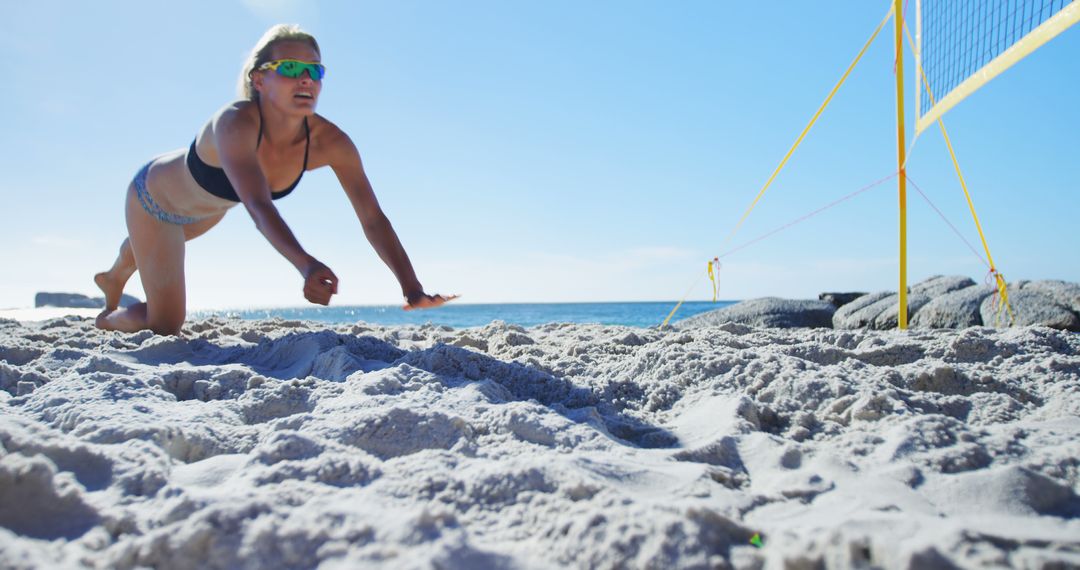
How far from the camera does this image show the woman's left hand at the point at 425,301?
258 cm

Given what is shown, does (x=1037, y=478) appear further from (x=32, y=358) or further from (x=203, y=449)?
(x=32, y=358)

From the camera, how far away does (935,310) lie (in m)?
6.59

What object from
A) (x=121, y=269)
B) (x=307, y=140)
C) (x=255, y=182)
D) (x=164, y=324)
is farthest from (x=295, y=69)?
(x=121, y=269)

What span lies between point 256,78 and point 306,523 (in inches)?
91.5

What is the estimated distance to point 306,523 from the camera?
0.87 meters

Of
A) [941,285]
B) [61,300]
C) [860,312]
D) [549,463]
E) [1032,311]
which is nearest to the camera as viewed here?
[549,463]

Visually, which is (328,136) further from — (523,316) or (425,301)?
(523,316)

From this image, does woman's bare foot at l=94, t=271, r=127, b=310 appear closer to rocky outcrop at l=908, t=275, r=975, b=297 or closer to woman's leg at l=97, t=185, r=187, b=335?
woman's leg at l=97, t=185, r=187, b=335

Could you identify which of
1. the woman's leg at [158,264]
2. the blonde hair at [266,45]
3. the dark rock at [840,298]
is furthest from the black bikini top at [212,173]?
the dark rock at [840,298]

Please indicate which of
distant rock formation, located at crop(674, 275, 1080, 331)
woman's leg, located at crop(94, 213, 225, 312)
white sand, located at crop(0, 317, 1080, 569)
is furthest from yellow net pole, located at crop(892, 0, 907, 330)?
woman's leg, located at crop(94, 213, 225, 312)

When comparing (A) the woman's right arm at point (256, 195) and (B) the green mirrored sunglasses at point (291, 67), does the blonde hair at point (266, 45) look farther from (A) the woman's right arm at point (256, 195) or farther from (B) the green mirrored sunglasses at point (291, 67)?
(A) the woman's right arm at point (256, 195)

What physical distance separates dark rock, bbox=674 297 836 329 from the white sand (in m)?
5.01

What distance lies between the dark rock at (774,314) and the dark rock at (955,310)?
41.9 inches

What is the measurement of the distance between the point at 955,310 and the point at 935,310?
0.26m
